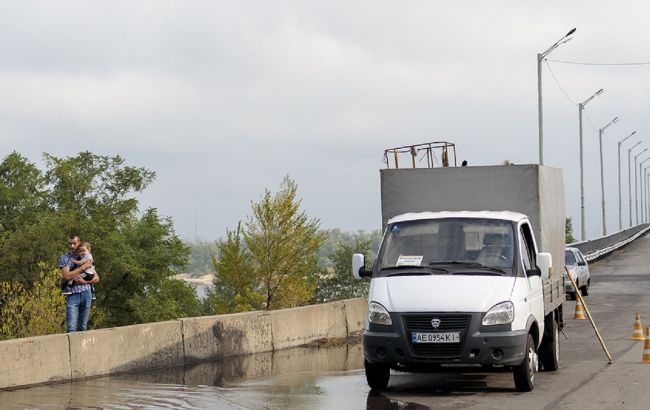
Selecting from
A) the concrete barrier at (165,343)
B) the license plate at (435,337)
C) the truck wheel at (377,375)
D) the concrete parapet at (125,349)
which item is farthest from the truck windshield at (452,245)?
the concrete parapet at (125,349)

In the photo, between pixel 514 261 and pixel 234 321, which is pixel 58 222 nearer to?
pixel 234 321

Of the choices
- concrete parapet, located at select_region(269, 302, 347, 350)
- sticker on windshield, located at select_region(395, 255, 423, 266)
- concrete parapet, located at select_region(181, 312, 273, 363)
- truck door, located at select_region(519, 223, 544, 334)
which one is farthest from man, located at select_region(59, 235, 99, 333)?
truck door, located at select_region(519, 223, 544, 334)

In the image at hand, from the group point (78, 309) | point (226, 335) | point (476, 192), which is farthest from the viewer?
point (226, 335)

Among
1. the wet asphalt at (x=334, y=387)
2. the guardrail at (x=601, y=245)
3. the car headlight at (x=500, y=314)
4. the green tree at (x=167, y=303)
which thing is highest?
the car headlight at (x=500, y=314)

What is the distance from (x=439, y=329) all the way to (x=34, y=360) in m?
4.83

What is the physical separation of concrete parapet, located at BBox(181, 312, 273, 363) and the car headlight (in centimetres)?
514

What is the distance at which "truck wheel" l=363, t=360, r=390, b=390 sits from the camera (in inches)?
490

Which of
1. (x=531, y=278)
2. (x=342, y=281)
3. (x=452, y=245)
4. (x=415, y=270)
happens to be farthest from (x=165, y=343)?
(x=342, y=281)

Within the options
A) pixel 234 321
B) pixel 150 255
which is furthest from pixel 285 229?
pixel 234 321

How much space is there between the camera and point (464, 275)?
40.2 feet

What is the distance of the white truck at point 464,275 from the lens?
11.8 m

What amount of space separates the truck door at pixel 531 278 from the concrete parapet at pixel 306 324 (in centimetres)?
504

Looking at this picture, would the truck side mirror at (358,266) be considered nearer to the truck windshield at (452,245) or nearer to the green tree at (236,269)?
the truck windshield at (452,245)

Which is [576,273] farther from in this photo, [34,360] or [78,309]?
[34,360]
